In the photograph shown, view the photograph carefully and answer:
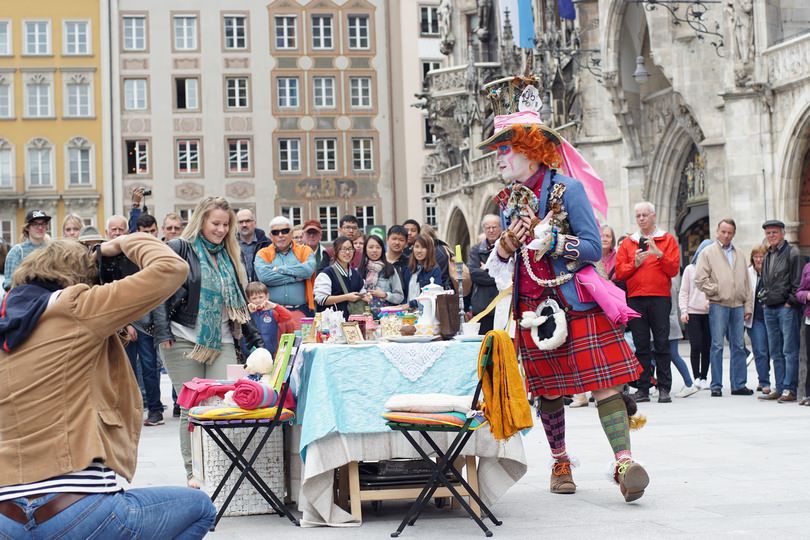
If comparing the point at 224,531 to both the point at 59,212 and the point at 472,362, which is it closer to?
the point at 472,362

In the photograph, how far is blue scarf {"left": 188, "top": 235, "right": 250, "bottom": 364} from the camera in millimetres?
8578

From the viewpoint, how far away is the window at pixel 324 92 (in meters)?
63.1

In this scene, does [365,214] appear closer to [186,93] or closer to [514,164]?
[186,93]

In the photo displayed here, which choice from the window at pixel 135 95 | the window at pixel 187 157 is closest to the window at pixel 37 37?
the window at pixel 135 95

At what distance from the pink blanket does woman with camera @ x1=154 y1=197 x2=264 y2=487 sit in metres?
2.30

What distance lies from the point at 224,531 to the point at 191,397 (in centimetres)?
92

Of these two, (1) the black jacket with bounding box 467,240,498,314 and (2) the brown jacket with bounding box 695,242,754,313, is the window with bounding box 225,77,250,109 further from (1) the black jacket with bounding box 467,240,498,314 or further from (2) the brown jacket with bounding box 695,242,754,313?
(2) the brown jacket with bounding box 695,242,754,313

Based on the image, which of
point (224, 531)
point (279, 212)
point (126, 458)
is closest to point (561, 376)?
→ point (224, 531)

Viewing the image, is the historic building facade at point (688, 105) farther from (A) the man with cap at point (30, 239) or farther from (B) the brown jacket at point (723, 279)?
(A) the man with cap at point (30, 239)

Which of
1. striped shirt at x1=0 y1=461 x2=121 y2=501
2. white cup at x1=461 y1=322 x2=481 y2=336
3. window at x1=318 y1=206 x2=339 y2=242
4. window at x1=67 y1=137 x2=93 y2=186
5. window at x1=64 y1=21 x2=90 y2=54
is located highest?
window at x1=64 y1=21 x2=90 y2=54

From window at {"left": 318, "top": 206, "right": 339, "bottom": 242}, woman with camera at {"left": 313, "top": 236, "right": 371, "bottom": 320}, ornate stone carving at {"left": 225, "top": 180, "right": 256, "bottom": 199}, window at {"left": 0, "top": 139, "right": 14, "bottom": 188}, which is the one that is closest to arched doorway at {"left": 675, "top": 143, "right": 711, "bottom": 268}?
woman with camera at {"left": 313, "top": 236, "right": 371, "bottom": 320}

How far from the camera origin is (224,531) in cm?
744

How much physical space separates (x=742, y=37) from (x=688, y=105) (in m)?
2.88

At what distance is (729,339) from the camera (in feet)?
51.8
